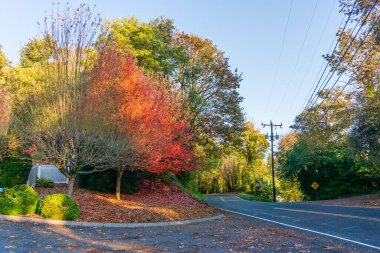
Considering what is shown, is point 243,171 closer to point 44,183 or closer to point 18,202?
point 44,183

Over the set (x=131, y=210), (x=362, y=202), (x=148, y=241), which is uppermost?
(x=362, y=202)

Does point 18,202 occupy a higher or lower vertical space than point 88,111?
lower

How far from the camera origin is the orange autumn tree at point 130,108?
43.4ft

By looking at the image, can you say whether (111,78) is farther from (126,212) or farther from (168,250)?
(168,250)

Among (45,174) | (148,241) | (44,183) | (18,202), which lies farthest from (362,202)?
(18,202)

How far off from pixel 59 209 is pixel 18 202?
56.0 inches

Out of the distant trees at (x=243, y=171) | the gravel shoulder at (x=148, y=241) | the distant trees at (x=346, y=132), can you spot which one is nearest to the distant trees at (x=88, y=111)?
the gravel shoulder at (x=148, y=241)

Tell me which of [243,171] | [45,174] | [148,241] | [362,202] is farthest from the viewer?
[243,171]

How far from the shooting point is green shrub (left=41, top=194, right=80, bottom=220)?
1199 cm

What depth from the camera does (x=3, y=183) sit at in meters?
21.4

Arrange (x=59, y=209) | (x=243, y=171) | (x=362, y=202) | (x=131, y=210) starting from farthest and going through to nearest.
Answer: (x=243, y=171) → (x=362, y=202) → (x=131, y=210) → (x=59, y=209)

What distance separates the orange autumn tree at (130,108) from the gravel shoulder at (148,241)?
165 inches

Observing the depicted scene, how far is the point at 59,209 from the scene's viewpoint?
39.5 ft

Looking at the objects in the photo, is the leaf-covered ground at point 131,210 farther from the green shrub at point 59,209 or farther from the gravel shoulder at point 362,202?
the gravel shoulder at point 362,202
